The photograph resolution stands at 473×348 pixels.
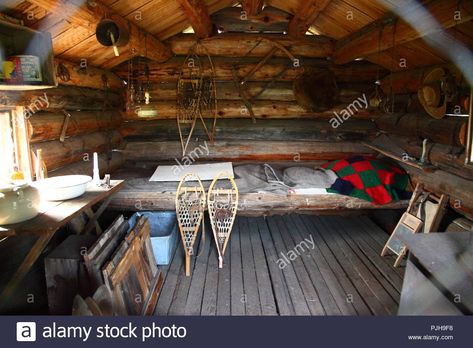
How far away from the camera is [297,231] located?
16.0ft

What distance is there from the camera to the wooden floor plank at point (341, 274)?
3092mm

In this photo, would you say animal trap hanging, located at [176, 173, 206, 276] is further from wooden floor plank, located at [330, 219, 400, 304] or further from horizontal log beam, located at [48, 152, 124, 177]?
wooden floor plank, located at [330, 219, 400, 304]

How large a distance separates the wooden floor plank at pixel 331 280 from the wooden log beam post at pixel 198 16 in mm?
3161

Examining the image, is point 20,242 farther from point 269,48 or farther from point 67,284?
point 269,48

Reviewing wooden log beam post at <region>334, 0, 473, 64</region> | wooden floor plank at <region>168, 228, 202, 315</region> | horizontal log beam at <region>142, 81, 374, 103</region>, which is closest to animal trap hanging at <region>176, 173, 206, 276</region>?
wooden floor plank at <region>168, 228, 202, 315</region>

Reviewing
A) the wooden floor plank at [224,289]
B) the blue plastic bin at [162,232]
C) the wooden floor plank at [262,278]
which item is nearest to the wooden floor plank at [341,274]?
the wooden floor plank at [262,278]

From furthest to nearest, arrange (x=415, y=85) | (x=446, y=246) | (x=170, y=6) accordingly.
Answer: (x=415, y=85)
(x=170, y=6)
(x=446, y=246)

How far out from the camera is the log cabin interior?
2.42 m

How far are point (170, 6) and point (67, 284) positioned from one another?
117 inches

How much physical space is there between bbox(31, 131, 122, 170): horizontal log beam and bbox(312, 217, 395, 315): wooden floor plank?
3.34 meters

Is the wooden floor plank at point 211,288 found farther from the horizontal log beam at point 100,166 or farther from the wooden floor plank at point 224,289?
the horizontal log beam at point 100,166

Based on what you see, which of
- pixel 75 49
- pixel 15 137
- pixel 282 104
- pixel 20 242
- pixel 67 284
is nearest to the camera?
pixel 67 284

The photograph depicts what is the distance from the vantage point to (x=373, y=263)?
3.92m

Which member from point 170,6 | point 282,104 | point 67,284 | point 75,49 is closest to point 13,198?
point 67,284
